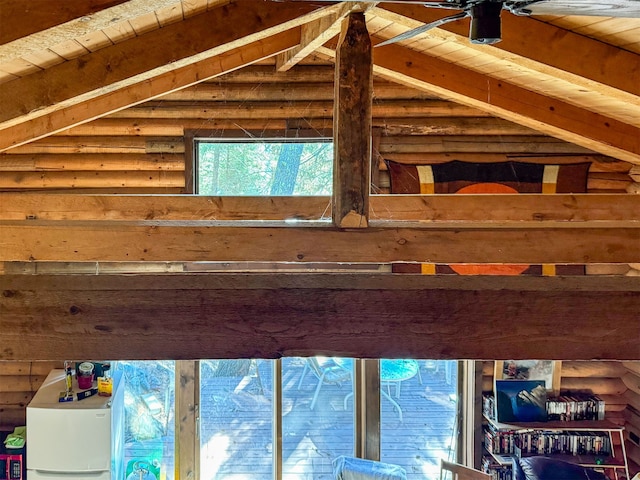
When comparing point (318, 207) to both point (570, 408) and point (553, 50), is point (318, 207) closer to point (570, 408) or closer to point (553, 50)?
point (553, 50)

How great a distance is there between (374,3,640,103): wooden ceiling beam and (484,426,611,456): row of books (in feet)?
10.6

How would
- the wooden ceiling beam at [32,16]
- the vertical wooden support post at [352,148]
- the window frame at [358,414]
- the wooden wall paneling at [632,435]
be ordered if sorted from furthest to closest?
the window frame at [358,414] < the wooden wall paneling at [632,435] < the vertical wooden support post at [352,148] < the wooden ceiling beam at [32,16]

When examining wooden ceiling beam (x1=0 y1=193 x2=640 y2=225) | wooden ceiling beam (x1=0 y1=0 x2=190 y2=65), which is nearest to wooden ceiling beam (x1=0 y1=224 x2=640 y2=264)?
wooden ceiling beam (x1=0 y1=193 x2=640 y2=225)

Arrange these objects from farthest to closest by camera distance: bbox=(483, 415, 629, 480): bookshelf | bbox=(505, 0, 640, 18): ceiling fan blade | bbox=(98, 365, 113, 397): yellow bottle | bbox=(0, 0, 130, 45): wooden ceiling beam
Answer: bbox=(483, 415, 629, 480): bookshelf → bbox=(98, 365, 113, 397): yellow bottle → bbox=(0, 0, 130, 45): wooden ceiling beam → bbox=(505, 0, 640, 18): ceiling fan blade

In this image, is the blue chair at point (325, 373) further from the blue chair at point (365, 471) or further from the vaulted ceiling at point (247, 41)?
the vaulted ceiling at point (247, 41)

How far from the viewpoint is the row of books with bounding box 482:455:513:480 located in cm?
468

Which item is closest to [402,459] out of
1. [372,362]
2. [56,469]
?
[372,362]

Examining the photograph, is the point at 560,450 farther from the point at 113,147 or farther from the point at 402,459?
the point at 113,147

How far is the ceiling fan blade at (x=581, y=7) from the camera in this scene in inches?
54.6

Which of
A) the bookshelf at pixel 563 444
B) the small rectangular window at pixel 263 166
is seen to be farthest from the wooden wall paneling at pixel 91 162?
the bookshelf at pixel 563 444

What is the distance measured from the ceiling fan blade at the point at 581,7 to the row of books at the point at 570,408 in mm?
3984

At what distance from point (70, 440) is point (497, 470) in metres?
→ 3.74

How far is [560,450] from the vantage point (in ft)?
15.3

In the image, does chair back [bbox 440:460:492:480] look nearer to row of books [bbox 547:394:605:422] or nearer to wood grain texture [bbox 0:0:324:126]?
row of books [bbox 547:394:605:422]
